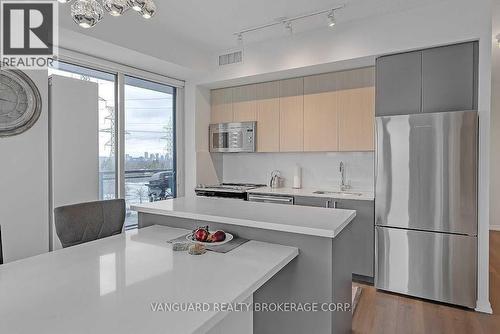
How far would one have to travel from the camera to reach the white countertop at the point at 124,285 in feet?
3.20

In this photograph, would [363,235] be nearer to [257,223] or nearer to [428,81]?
[428,81]

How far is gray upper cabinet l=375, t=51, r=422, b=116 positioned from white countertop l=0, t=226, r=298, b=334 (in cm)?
213

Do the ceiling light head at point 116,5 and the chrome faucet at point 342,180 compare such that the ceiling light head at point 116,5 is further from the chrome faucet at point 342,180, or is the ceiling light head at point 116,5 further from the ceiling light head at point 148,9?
the chrome faucet at point 342,180

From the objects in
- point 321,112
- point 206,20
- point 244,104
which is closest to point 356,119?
point 321,112

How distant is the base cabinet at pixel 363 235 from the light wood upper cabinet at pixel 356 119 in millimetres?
677

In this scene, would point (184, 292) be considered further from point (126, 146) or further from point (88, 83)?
point (126, 146)

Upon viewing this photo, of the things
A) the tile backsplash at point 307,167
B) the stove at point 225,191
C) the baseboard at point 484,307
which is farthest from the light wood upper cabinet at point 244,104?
the baseboard at point 484,307

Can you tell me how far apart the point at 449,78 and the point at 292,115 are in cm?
175

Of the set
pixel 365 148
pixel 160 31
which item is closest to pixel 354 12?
pixel 365 148

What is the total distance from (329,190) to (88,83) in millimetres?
3041

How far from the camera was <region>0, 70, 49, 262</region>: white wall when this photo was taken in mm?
2553

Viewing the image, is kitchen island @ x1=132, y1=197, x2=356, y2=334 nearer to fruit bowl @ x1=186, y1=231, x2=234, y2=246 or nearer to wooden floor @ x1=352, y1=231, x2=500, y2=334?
fruit bowl @ x1=186, y1=231, x2=234, y2=246

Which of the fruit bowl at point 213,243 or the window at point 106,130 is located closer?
the fruit bowl at point 213,243

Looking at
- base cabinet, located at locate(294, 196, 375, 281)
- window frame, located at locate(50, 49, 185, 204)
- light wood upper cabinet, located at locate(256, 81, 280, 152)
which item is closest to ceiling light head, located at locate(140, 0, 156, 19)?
window frame, located at locate(50, 49, 185, 204)
